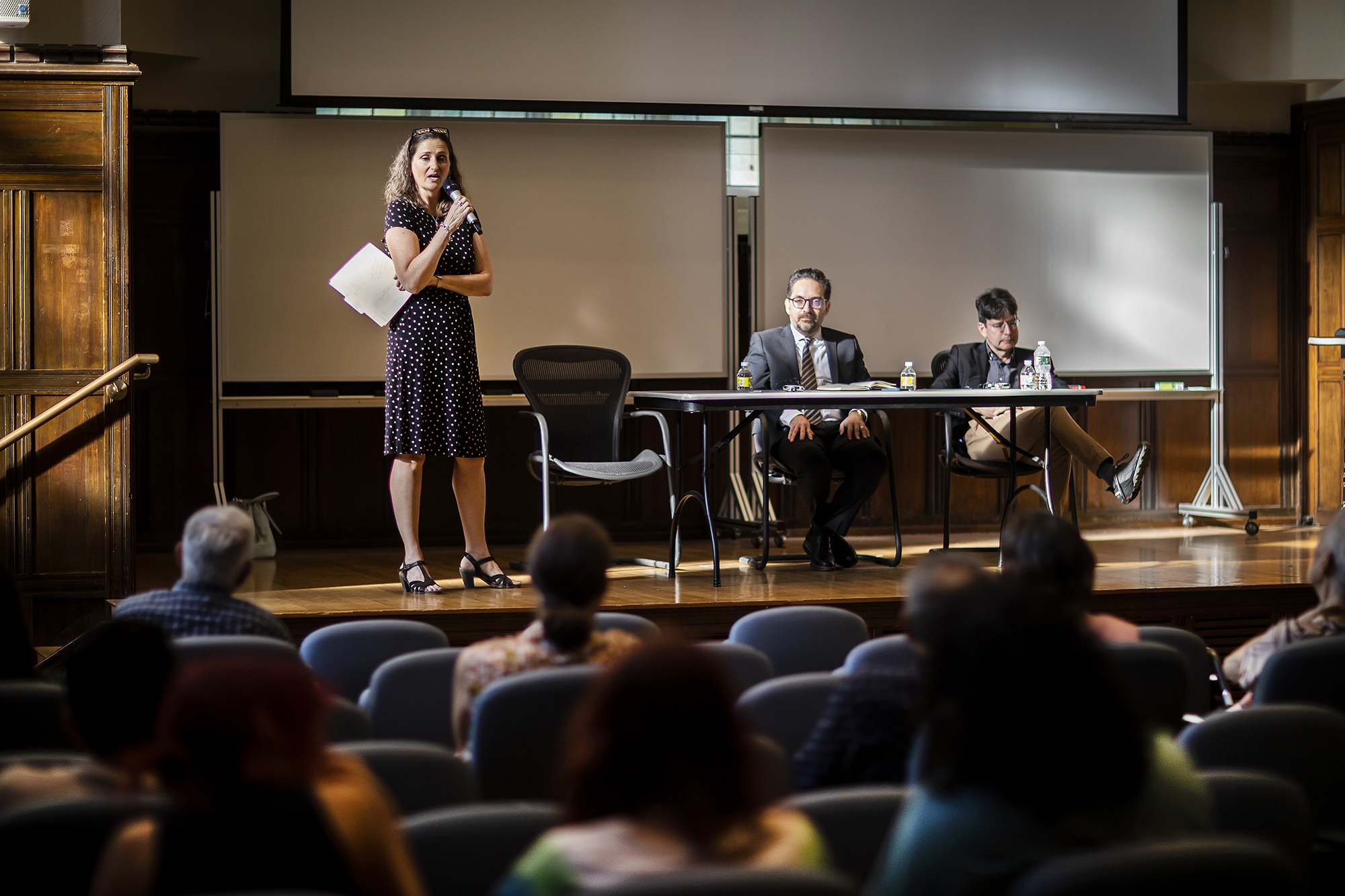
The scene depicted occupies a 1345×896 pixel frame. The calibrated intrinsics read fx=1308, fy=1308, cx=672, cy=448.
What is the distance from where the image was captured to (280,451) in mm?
6859

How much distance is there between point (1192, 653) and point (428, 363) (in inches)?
111

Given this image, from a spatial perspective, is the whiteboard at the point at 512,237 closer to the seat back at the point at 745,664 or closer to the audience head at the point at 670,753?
the seat back at the point at 745,664

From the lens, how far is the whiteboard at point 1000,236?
23.2 ft

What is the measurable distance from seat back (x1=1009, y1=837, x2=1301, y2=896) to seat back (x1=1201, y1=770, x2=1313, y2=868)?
1.24ft

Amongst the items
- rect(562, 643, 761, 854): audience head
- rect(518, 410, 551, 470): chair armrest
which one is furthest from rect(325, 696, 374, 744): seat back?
rect(518, 410, 551, 470): chair armrest

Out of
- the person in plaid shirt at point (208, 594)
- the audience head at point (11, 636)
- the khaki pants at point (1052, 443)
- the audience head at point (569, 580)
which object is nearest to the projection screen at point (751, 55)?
the khaki pants at point (1052, 443)

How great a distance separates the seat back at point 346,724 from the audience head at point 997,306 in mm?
4220

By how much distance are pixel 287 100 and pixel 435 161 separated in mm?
2160

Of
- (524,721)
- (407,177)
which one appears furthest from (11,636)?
(407,177)

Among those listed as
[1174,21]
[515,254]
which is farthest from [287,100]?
[1174,21]

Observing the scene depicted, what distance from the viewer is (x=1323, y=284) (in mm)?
7867

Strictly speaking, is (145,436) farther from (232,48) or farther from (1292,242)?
(1292,242)

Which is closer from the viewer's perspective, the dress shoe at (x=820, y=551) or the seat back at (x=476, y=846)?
the seat back at (x=476, y=846)

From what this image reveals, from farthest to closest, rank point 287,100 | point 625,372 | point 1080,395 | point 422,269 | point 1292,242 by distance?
point 1292,242
point 287,100
point 625,372
point 1080,395
point 422,269
